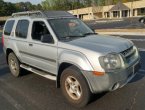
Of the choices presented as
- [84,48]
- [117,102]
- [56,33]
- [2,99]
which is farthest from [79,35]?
[2,99]

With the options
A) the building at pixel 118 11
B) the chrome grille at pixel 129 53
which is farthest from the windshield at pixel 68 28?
the building at pixel 118 11

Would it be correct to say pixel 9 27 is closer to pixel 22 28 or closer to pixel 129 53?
pixel 22 28

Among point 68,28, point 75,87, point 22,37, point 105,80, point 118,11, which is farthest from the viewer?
point 118,11

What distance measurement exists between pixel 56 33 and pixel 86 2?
127086 mm

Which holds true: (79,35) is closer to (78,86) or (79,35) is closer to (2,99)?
(78,86)

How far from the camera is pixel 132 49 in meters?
5.44

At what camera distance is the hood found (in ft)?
15.7

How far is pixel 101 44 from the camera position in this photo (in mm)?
5043

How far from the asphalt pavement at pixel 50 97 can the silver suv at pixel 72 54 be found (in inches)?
15.8

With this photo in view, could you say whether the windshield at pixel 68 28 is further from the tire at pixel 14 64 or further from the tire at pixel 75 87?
the tire at pixel 14 64

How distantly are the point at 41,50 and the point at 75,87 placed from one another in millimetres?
1422

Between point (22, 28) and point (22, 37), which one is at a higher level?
point (22, 28)

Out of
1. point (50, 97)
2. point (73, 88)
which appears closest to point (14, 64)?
point (50, 97)

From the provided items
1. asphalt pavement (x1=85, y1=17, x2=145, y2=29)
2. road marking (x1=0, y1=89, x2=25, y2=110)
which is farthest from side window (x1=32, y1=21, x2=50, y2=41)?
asphalt pavement (x1=85, y1=17, x2=145, y2=29)
